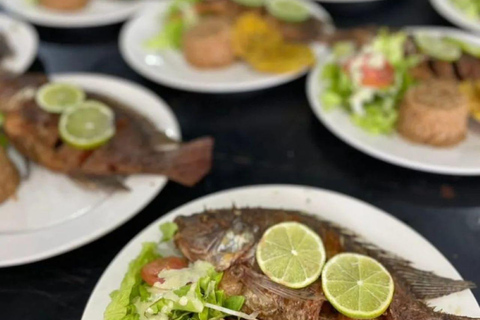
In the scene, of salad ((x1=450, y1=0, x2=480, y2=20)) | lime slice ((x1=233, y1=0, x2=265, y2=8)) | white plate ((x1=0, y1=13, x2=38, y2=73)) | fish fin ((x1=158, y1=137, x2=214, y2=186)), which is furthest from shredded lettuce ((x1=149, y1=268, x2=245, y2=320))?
salad ((x1=450, y1=0, x2=480, y2=20))

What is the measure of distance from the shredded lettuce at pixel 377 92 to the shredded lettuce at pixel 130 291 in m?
1.43

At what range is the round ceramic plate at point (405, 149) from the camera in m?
2.53

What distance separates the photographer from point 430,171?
264 centimetres

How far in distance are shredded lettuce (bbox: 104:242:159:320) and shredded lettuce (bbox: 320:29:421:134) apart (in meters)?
1.43

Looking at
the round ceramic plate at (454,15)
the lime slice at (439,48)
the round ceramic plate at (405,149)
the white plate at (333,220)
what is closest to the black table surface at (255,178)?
the round ceramic plate at (405,149)

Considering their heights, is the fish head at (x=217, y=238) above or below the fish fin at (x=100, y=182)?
above

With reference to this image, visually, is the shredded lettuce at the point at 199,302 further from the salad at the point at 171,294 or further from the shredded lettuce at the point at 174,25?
the shredded lettuce at the point at 174,25

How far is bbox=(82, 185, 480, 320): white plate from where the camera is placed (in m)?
1.88

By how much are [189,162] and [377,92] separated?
4.22ft

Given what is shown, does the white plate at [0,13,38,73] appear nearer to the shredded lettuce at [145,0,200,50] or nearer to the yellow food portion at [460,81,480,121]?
the shredded lettuce at [145,0,200,50]

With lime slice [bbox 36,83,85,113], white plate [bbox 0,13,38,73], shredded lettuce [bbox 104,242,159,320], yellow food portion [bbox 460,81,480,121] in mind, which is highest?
lime slice [bbox 36,83,85,113]

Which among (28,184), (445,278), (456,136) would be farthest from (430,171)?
(28,184)

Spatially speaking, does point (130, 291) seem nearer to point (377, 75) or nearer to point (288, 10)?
point (377, 75)

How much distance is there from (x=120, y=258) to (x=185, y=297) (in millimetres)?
445
